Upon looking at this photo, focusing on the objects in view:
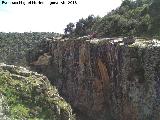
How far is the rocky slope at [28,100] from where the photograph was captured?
38.5ft

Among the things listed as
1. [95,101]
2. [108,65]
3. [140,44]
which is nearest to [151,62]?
[140,44]

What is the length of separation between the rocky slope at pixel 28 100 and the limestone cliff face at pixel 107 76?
23.8 m

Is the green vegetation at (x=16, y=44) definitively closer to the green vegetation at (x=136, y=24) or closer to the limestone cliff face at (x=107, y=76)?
the green vegetation at (x=136, y=24)

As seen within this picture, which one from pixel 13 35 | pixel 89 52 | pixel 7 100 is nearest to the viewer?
pixel 7 100

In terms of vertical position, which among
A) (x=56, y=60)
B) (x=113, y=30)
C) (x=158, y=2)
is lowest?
(x=56, y=60)

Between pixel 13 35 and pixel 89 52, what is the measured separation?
2655 inches

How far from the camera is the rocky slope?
462 inches

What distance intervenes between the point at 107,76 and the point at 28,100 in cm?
3186

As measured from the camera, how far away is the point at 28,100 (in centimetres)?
1246

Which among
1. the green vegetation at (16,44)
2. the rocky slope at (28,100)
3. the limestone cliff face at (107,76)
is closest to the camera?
the rocky slope at (28,100)

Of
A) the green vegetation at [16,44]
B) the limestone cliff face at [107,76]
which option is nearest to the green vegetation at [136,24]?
the limestone cliff face at [107,76]

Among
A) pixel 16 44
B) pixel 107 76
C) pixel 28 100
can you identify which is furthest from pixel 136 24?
pixel 16 44

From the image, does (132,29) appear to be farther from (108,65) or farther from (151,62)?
(151,62)

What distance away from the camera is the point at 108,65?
44000 millimetres
